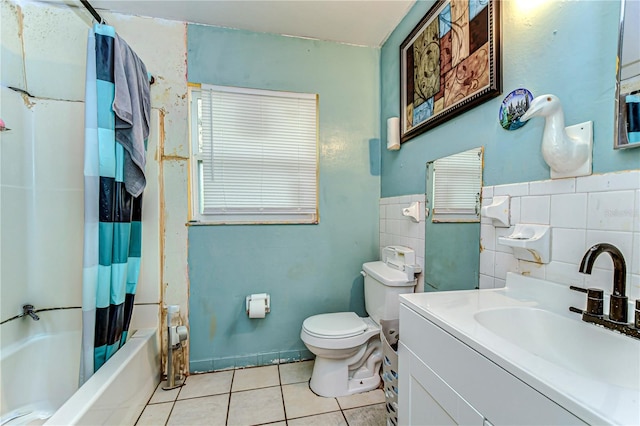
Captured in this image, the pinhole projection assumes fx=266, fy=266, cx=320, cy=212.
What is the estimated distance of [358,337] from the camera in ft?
4.99

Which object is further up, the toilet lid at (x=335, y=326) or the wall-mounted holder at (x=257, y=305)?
the wall-mounted holder at (x=257, y=305)

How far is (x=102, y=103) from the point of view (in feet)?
3.98

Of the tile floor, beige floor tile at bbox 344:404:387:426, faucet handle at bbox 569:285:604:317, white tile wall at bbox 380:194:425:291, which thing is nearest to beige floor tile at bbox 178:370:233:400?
the tile floor

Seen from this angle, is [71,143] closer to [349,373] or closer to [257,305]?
[257,305]

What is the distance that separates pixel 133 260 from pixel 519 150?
196 cm

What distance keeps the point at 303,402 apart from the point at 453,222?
128cm

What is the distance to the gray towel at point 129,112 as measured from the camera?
1.26 m

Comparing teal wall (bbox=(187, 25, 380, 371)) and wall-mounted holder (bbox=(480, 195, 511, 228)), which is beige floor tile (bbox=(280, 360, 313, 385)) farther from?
wall-mounted holder (bbox=(480, 195, 511, 228))

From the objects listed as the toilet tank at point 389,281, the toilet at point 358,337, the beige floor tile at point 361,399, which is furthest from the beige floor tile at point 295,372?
the toilet tank at point 389,281

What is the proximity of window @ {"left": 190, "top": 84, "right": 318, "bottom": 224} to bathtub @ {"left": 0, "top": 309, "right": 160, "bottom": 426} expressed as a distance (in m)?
0.87

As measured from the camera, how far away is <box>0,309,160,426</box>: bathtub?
1154 millimetres

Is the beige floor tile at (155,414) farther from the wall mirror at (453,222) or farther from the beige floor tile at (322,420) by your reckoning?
the wall mirror at (453,222)

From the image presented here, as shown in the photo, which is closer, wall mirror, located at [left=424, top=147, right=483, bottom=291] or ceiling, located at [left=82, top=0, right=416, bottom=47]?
wall mirror, located at [left=424, top=147, right=483, bottom=291]

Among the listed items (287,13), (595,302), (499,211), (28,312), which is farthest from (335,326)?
(287,13)
